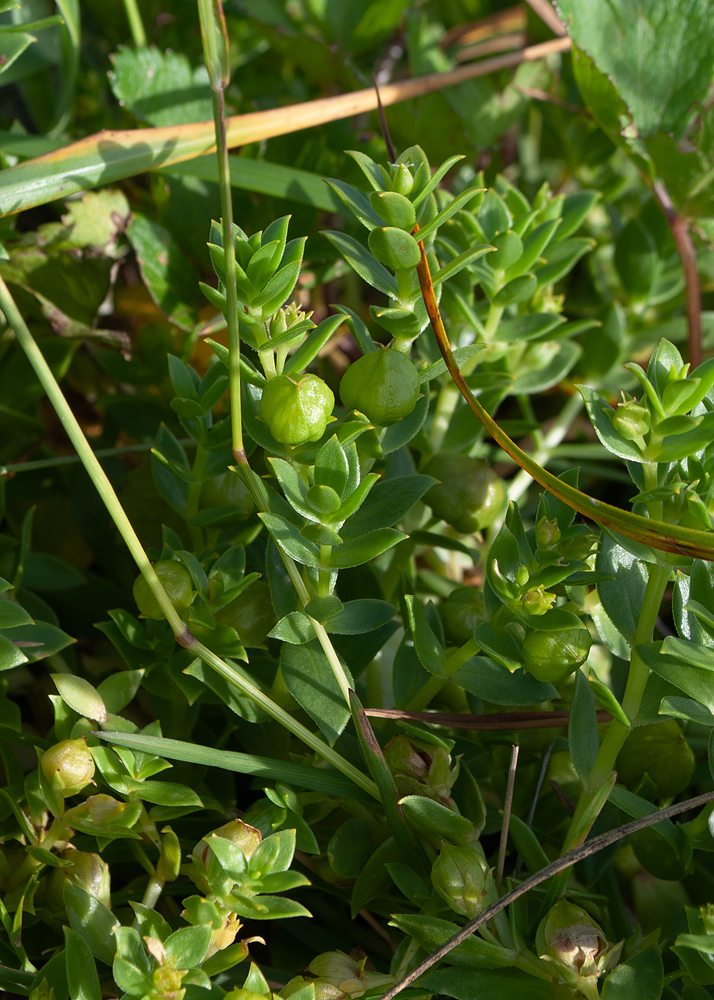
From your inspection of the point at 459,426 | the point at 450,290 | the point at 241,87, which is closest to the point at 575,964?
the point at 459,426

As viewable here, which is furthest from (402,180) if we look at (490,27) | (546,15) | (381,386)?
(490,27)

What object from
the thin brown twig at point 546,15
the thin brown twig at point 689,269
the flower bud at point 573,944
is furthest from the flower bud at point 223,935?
the thin brown twig at point 546,15

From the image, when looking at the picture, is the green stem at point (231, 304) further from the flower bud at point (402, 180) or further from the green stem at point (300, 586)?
the flower bud at point (402, 180)

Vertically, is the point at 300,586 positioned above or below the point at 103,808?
above

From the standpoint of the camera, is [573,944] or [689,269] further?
[689,269]

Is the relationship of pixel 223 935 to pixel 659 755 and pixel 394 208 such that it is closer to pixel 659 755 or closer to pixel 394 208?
pixel 659 755

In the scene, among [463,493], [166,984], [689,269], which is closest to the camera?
[166,984]

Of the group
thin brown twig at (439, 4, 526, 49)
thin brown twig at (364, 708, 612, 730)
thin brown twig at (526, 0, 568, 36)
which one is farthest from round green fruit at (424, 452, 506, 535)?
thin brown twig at (439, 4, 526, 49)
